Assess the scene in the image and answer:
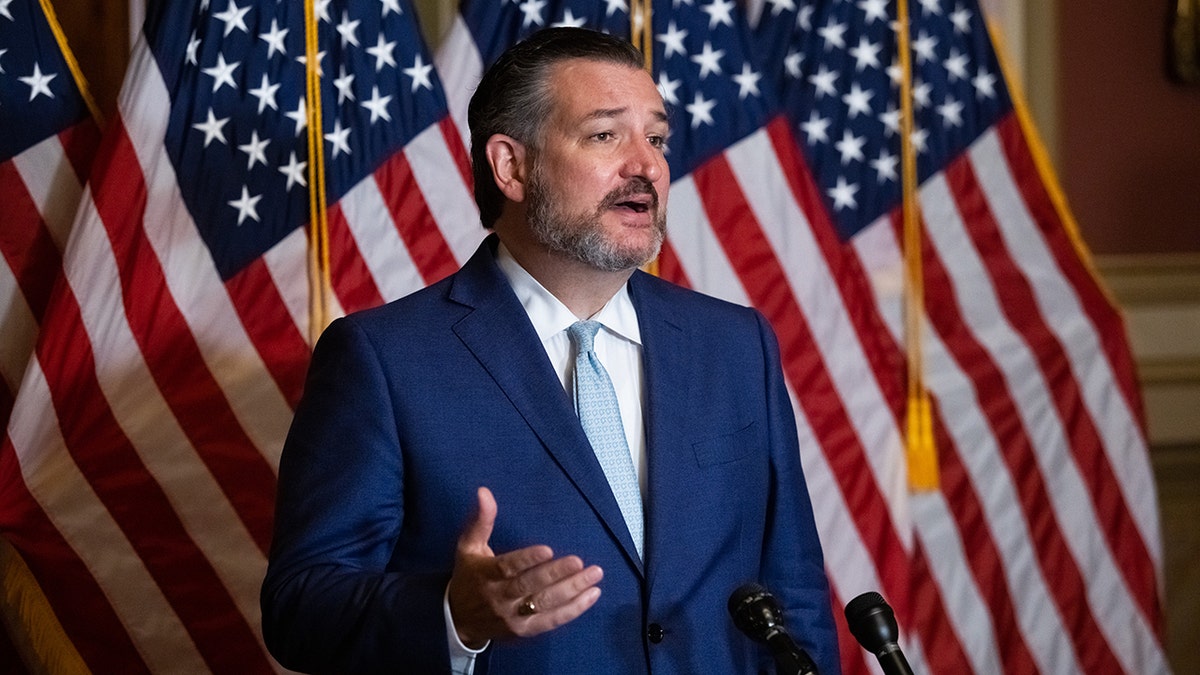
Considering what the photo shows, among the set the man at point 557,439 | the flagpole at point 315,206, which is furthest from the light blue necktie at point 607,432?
the flagpole at point 315,206

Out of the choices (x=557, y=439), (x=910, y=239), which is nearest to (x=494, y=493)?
(x=557, y=439)

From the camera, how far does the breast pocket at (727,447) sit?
187cm

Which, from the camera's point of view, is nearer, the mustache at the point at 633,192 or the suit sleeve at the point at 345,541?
the suit sleeve at the point at 345,541

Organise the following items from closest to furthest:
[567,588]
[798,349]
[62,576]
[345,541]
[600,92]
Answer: [567,588], [345,541], [600,92], [62,576], [798,349]

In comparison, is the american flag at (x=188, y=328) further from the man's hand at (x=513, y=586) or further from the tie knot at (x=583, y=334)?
the man's hand at (x=513, y=586)

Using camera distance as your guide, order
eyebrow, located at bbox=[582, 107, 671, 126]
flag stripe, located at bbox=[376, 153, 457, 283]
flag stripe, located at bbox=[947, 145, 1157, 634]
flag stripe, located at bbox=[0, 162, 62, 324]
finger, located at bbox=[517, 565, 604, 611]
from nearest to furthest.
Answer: finger, located at bbox=[517, 565, 604, 611] < eyebrow, located at bbox=[582, 107, 671, 126] < flag stripe, located at bbox=[0, 162, 62, 324] < flag stripe, located at bbox=[376, 153, 457, 283] < flag stripe, located at bbox=[947, 145, 1157, 634]

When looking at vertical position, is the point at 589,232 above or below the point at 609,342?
above

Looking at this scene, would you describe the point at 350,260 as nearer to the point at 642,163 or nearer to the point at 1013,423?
the point at 642,163

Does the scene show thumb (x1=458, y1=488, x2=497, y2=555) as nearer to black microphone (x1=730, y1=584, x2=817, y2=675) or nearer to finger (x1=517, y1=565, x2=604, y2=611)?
finger (x1=517, y1=565, x2=604, y2=611)

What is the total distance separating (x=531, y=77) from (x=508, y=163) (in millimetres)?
135

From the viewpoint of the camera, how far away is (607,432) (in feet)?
6.00

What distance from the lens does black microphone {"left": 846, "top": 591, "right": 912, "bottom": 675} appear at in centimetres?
140

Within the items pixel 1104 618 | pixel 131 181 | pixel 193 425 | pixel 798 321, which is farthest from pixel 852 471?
pixel 131 181

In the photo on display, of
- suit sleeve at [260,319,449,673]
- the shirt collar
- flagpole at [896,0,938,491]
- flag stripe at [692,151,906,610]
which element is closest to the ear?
the shirt collar
